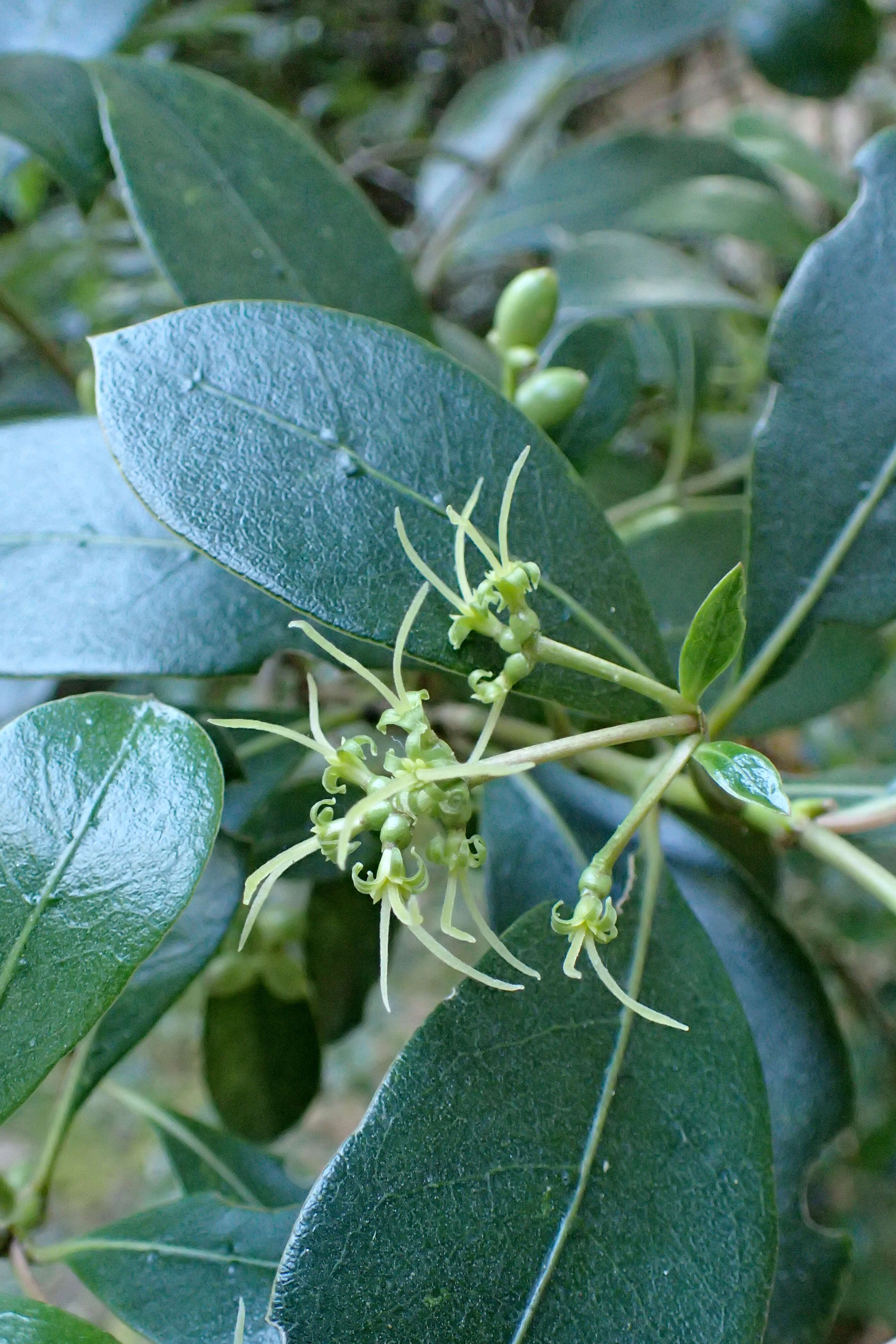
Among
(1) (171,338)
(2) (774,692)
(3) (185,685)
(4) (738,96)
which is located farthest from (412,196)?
(1) (171,338)

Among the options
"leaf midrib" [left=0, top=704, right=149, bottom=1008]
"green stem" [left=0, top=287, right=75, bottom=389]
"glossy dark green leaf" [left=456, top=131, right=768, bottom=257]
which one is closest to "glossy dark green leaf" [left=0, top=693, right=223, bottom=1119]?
"leaf midrib" [left=0, top=704, right=149, bottom=1008]

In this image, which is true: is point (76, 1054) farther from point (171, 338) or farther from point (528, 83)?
point (528, 83)

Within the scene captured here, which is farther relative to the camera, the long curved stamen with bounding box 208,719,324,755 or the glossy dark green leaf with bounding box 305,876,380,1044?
the glossy dark green leaf with bounding box 305,876,380,1044

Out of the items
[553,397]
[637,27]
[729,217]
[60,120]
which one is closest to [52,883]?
[553,397]

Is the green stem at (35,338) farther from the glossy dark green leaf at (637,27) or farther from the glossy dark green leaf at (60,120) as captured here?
the glossy dark green leaf at (637,27)

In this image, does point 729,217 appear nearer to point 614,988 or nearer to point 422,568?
point 422,568

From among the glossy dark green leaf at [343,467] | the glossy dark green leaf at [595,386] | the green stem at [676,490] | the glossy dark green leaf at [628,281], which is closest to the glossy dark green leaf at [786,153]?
the glossy dark green leaf at [628,281]

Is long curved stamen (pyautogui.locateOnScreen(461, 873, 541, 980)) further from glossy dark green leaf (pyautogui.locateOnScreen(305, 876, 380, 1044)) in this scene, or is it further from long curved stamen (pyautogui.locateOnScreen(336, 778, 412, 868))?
glossy dark green leaf (pyautogui.locateOnScreen(305, 876, 380, 1044))

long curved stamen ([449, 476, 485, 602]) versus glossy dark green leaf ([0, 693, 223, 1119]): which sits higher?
long curved stamen ([449, 476, 485, 602])
